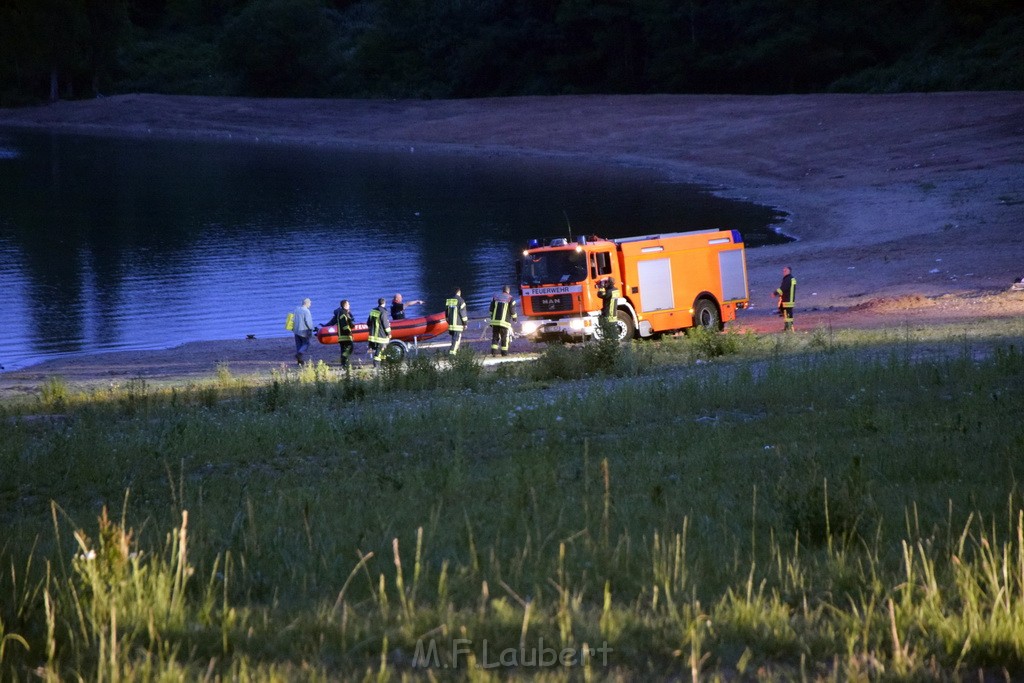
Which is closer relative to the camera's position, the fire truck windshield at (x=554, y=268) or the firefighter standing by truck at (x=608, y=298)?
the firefighter standing by truck at (x=608, y=298)

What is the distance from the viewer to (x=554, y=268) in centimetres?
2744

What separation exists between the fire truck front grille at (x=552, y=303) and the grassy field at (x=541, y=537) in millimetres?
11962

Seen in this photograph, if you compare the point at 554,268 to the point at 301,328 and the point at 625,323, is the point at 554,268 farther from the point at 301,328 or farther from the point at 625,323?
the point at 301,328

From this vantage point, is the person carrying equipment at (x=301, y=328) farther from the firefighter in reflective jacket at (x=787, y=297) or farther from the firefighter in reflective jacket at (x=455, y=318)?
the firefighter in reflective jacket at (x=787, y=297)

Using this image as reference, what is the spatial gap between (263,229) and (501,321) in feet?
101

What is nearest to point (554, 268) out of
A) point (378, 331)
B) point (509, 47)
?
point (378, 331)

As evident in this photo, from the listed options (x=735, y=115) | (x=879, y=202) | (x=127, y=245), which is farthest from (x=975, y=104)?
(x=127, y=245)

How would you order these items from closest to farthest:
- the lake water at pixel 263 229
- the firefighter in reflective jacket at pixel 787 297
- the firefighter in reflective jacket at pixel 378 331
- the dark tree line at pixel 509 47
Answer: the firefighter in reflective jacket at pixel 378 331
the firefighter in reflective jacket at pixel 787 297
the lake water at pixel 263 229
the dark tree line at pixel 509 47

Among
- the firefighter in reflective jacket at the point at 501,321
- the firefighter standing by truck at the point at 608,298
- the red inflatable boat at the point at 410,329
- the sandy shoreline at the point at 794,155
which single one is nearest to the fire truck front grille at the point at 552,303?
the firefighter standing by truck at the point at 608,298

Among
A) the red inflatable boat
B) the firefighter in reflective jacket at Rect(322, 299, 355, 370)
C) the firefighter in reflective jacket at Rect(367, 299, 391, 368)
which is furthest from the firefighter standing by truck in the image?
the firefighter in reflective jacket at Rect(322, 299, 355, 370)

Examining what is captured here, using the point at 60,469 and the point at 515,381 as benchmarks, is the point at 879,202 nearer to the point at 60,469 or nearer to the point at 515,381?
the point at 515,381

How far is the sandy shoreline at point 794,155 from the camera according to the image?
98.9 ft

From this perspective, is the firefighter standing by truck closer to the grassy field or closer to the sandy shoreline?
the sandy shoreline

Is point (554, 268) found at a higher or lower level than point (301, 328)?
higher
